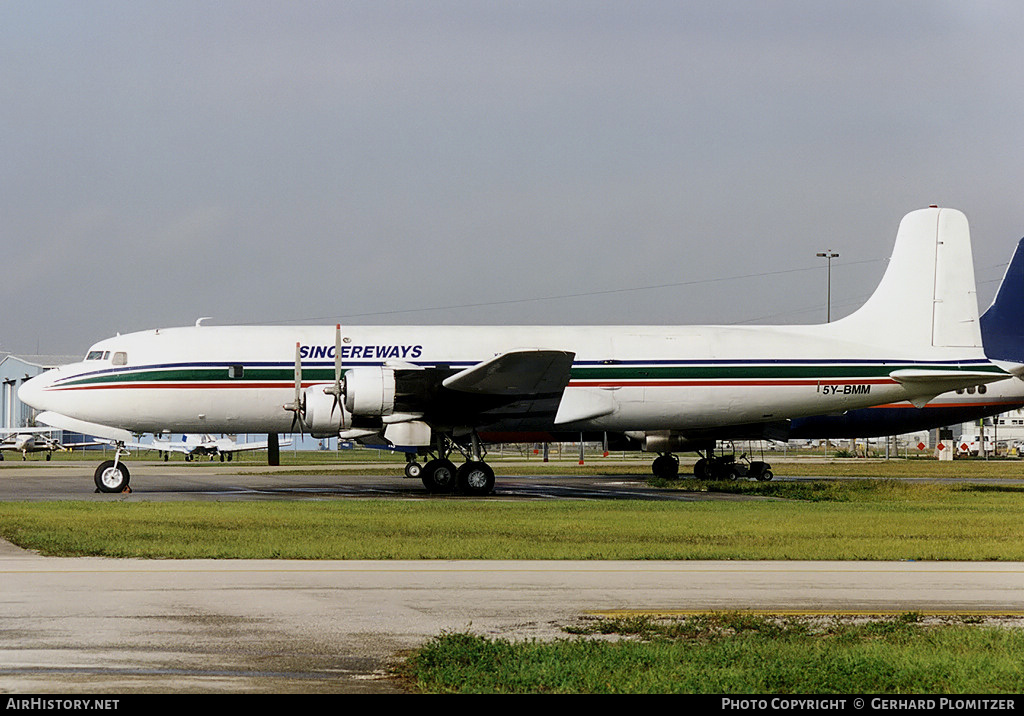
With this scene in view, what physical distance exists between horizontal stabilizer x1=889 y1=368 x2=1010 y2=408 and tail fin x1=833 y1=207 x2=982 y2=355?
130cm

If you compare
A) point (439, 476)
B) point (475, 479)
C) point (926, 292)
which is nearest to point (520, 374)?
point (475, 479)

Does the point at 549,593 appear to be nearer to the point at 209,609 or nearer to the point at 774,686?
the point at 209,609

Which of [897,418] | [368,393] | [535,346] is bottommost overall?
[897,418]

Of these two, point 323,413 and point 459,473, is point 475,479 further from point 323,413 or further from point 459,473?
point 323,413

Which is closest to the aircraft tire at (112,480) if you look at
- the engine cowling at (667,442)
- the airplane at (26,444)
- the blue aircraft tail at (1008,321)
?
the engine cowling at (667,442)

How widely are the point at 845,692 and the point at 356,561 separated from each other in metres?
9.32

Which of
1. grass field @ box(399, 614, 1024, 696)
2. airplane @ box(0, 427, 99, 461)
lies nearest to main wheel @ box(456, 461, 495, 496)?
grass field @ box(399, 614, 1024, 696)

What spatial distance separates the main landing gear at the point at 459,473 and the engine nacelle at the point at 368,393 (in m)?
2.91

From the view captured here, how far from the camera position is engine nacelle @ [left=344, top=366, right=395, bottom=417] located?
1192 inches

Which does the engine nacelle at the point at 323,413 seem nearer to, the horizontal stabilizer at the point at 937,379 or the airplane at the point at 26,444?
the horizontal stabilizer at the point at 937,379

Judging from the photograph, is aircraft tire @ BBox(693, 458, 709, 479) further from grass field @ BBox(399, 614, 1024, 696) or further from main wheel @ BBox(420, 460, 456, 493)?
grass field @ BBox(399, 614, 1024, 696)

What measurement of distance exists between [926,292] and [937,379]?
3.56m

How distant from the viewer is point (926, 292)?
38031 millimetres

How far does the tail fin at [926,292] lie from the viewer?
122ft
